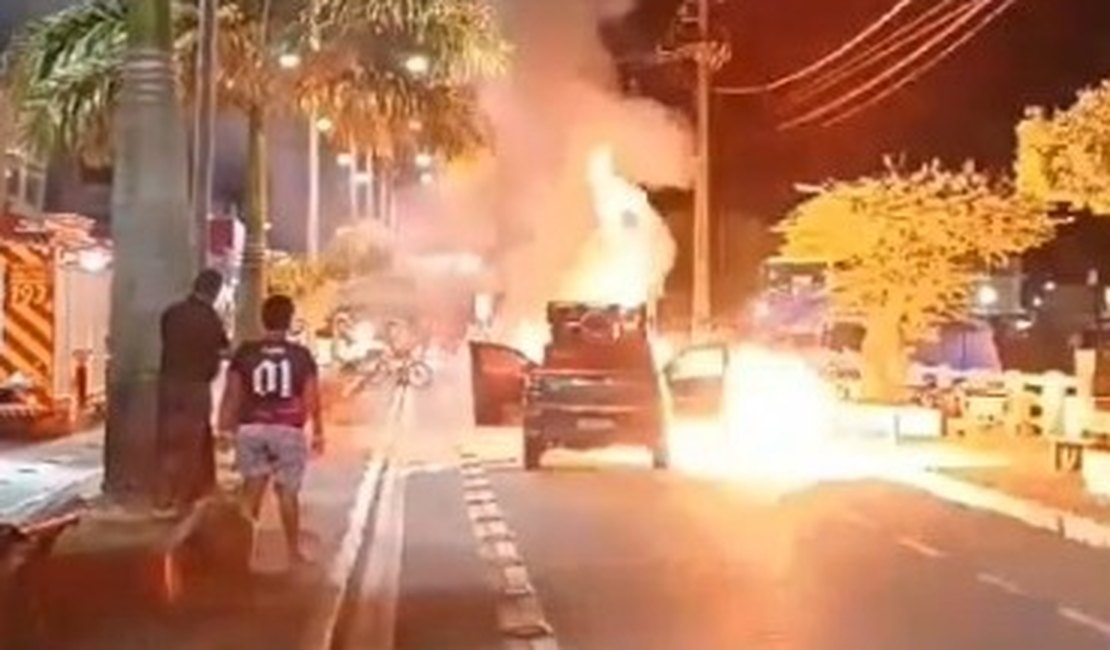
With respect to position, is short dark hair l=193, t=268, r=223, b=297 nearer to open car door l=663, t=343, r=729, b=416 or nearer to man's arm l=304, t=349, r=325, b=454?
man's arm l=304, t=349, r=325, b=454

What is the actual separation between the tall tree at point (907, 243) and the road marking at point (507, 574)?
13.2m

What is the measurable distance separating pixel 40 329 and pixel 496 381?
657 centimetres

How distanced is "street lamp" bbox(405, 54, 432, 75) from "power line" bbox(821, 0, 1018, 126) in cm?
1607

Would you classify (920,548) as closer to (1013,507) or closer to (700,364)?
(1013,507)

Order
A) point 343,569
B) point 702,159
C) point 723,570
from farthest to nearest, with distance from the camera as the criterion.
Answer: point 702,159
point 723,570
point 343,569

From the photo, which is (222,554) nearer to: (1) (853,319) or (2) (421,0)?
(2) (421,0)

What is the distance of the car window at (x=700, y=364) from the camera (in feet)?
117

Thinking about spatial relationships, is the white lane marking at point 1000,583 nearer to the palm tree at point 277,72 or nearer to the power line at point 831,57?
the palm tree at point 277,72

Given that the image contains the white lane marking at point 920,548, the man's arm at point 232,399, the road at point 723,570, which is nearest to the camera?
the road at point 723,570

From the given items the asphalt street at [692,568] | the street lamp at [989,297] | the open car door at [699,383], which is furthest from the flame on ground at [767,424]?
the street lamp at [989,297]

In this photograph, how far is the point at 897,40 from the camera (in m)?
52.2

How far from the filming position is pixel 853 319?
155 feet

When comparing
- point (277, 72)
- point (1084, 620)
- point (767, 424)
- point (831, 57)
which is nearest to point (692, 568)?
point (1084, 620)

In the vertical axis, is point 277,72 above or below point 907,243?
above
